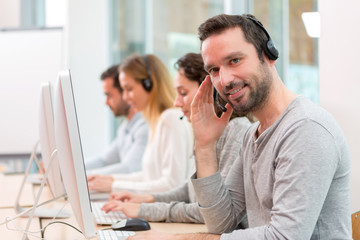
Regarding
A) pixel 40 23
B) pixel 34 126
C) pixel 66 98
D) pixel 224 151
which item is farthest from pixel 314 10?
pixel 40 23

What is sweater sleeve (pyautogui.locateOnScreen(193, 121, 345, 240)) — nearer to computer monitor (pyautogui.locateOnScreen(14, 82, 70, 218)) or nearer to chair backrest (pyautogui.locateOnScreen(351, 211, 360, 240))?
chair backrest (pyautogui.locateOnScreen(351, 211, 360, 240))

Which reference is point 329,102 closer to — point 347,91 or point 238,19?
point 347,91

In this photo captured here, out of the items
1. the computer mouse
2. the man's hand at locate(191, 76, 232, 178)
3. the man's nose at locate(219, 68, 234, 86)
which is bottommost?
the computer mouse

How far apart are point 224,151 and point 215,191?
23 cm

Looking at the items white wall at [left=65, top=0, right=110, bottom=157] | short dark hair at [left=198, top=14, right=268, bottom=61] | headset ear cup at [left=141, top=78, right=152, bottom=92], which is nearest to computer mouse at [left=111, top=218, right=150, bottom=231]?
short dark hair at [left=198, top=14, right=268, bottom=61]

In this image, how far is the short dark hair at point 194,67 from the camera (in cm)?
187

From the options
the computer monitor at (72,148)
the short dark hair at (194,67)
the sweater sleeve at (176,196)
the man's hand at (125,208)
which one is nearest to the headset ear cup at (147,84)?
the short dark hair at (194,67)

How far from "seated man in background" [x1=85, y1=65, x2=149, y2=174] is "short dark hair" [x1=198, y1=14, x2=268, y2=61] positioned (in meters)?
1.66

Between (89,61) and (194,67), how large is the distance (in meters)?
2.27

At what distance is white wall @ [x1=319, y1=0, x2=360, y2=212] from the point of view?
4.75 feet

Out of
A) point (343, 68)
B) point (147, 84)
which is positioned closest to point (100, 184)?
point (147, 84)

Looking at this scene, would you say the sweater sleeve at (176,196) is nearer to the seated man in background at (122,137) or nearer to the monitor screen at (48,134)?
the monitor screen at (48,134)

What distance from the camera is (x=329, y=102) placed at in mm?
1532

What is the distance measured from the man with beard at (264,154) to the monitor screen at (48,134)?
16.7 inches
